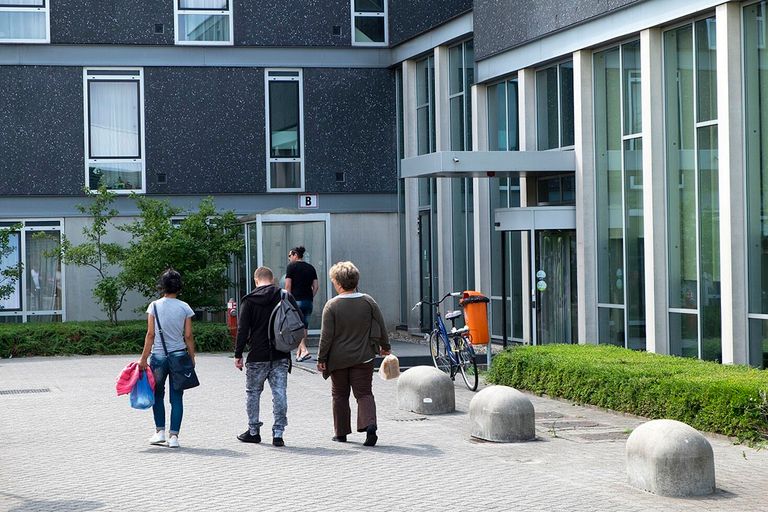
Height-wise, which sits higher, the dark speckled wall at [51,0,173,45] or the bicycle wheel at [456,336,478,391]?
the dark speckled wall at [51,0,173,45]

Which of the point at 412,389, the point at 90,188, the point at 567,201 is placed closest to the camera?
the point at 412,389

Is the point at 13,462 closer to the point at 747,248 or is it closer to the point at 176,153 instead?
the point at 747,248

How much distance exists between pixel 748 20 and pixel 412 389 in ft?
20.1

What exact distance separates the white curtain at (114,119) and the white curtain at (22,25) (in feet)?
5.19

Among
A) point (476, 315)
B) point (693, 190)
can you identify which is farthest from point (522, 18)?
point (476, 315)

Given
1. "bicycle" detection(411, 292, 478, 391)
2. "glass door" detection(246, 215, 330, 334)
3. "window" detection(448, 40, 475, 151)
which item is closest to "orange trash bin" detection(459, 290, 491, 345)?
"bicycle" detection(411, 292, 478, 391)

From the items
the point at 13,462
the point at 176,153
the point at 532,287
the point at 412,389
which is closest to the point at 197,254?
the point at 176,153

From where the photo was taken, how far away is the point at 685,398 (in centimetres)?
1254

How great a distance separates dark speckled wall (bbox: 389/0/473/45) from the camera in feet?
96.6

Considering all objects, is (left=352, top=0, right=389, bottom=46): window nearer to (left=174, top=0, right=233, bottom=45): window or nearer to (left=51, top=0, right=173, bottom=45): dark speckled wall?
(left=174, top=0, right=233, bottom=45): window

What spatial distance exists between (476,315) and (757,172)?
3947 millimetres

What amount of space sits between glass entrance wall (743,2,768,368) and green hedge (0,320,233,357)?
38.8 ft

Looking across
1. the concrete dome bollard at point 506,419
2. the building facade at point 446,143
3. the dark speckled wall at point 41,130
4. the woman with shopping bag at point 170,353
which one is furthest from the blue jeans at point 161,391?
the dark speckled wall at point 41,130

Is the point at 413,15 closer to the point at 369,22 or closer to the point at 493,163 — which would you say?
the point at 369,22
